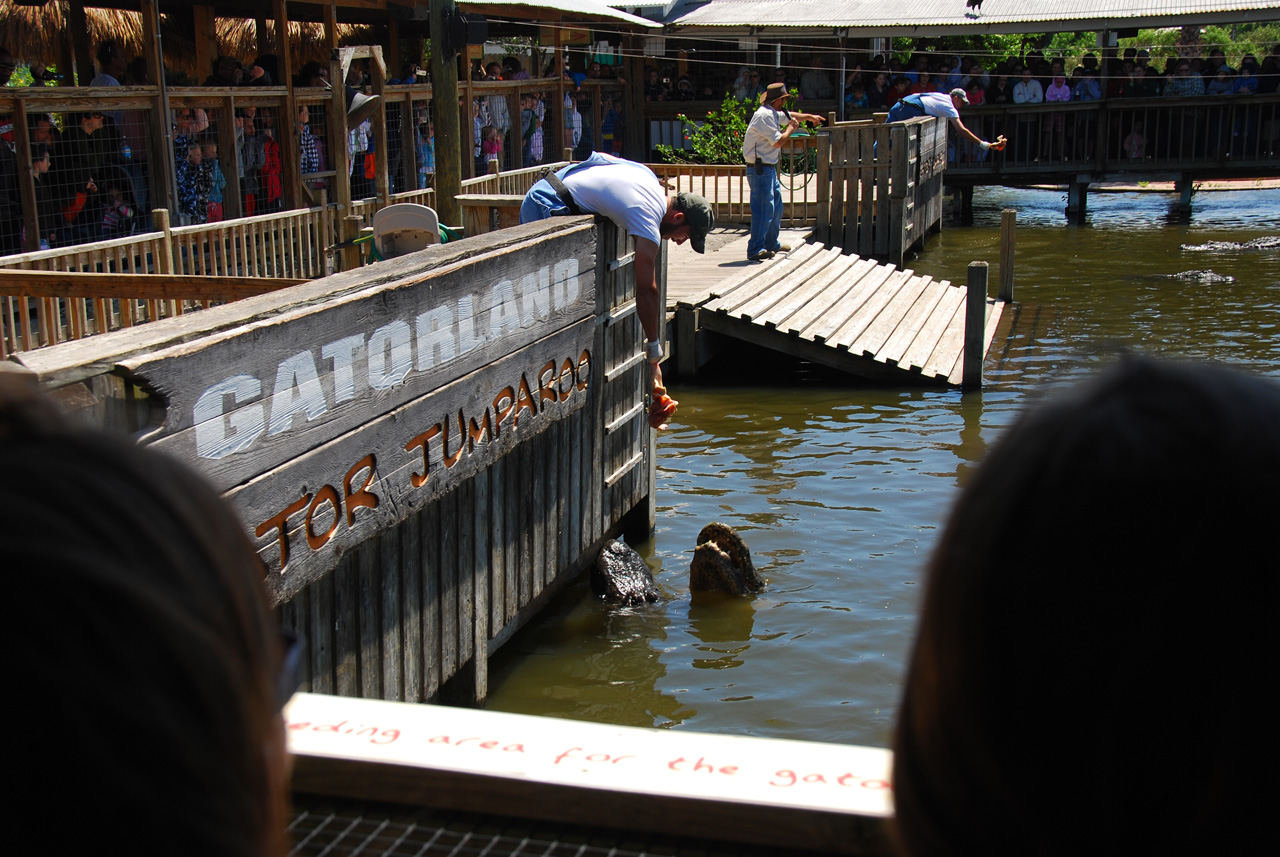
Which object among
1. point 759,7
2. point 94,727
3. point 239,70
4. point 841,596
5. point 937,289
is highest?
point 759,7

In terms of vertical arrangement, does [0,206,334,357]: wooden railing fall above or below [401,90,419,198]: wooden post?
below

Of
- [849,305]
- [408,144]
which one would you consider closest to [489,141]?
[408,144]

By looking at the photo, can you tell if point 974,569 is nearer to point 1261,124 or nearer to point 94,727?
point 94,727

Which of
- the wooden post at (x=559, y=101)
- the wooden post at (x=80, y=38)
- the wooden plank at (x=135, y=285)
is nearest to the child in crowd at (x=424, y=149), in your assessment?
the wooden post at (x=559, y=101)

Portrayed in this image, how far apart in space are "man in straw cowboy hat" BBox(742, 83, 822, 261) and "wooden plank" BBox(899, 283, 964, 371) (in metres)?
2.15

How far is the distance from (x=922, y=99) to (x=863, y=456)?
446 inches

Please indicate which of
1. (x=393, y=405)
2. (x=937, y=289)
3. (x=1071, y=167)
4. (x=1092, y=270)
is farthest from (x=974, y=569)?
(x=1071, y=167)

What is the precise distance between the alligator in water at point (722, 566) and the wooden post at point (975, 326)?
4.96 m

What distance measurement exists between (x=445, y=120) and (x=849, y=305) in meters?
5.90

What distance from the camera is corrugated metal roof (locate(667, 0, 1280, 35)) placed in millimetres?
22656

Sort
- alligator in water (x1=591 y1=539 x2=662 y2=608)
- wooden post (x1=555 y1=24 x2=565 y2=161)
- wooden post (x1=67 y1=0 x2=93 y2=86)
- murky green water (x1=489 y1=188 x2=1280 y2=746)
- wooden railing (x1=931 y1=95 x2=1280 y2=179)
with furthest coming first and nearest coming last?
wooden railing (x1=931 y1=95 x2=1280 y2=179), wooden post (x1=555 y1=24 x2=565 y2=161), wooden post (x1=67 y1=0 x2=93 y2=86), alligator in water (x1=591 y1=539 x2=662 y2=608), murky green water (x1=489 y1=188 x2=1280 y2=746)

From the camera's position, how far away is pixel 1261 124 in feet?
71.0

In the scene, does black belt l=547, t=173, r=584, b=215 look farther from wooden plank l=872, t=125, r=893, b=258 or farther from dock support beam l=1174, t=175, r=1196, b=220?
dock support beam l=1174, t=175, r=1196, b=220

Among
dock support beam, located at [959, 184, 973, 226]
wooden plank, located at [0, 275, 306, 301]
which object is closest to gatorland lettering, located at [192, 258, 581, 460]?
wooden plank, located at [0, 275, 306, 301]
